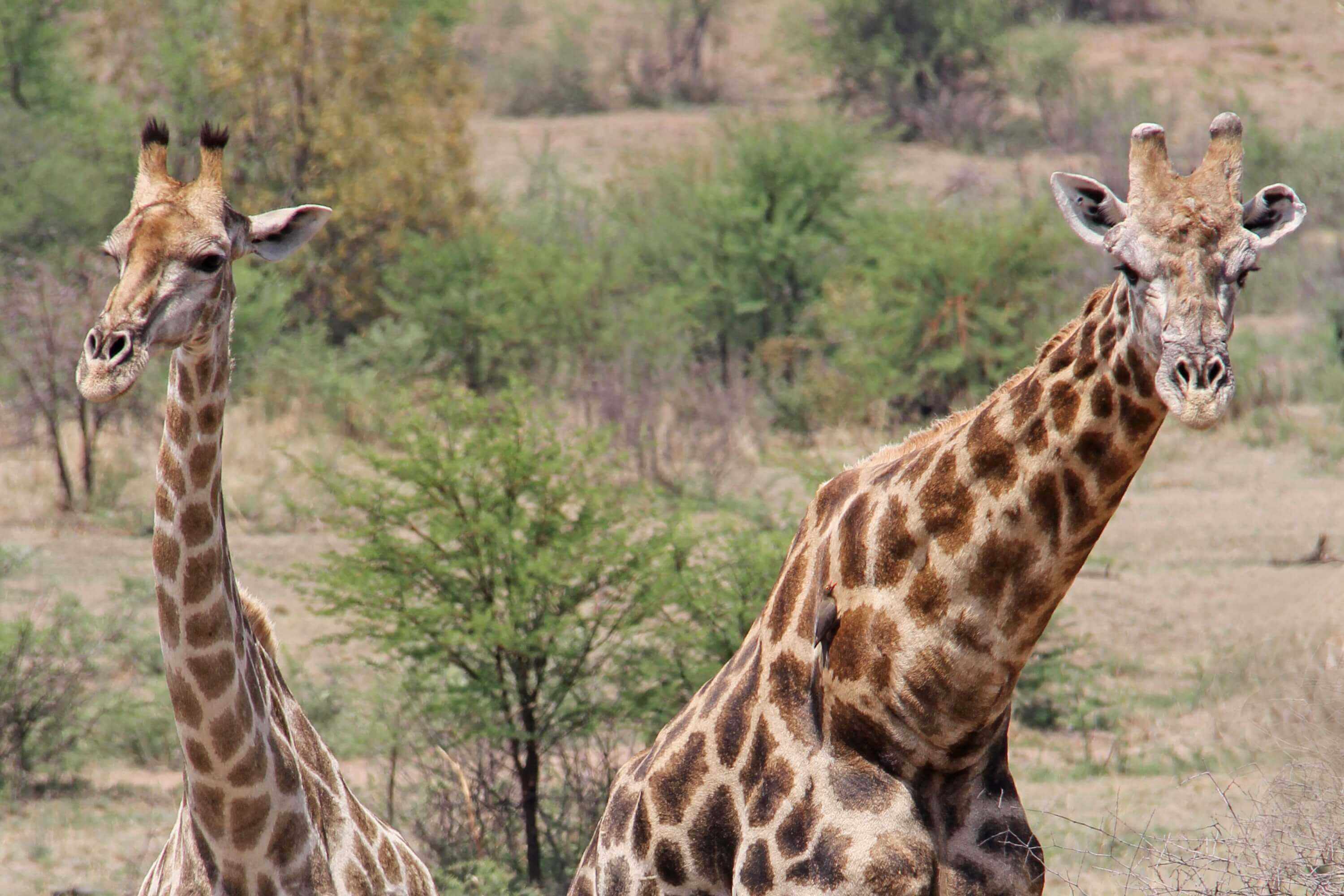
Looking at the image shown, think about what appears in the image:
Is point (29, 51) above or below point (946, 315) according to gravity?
above

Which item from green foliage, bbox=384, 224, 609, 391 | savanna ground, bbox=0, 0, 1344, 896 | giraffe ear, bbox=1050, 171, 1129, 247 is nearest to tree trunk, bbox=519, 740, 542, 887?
savanna ground, bbox=0, 0, 1344, 896

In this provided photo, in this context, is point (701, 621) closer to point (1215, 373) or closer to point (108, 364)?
point (108, 364)

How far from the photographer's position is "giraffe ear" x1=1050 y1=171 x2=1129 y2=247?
3.01 m

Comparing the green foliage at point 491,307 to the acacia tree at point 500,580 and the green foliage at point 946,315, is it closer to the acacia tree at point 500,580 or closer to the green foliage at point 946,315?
the green foliage at point 946,315

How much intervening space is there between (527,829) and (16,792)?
3.17 meters

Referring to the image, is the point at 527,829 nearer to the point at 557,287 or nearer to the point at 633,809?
the point at 633,809

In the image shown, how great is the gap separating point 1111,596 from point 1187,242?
32.5 ft

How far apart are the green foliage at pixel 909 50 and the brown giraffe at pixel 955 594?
27.5 metres

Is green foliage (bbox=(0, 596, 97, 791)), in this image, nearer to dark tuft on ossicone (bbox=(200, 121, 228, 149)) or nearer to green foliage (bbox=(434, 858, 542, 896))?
green foliage (bbox=(434, 858, 542, 896))

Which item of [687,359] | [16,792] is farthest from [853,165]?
[16,792]

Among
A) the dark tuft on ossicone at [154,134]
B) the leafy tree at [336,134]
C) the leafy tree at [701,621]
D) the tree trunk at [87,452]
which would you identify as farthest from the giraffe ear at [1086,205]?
the leafy tree at [336,134]

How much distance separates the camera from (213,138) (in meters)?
3.71

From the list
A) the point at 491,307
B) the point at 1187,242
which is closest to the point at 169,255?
the point at 1187,242

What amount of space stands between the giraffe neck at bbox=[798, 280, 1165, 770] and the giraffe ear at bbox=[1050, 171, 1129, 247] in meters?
0.13
